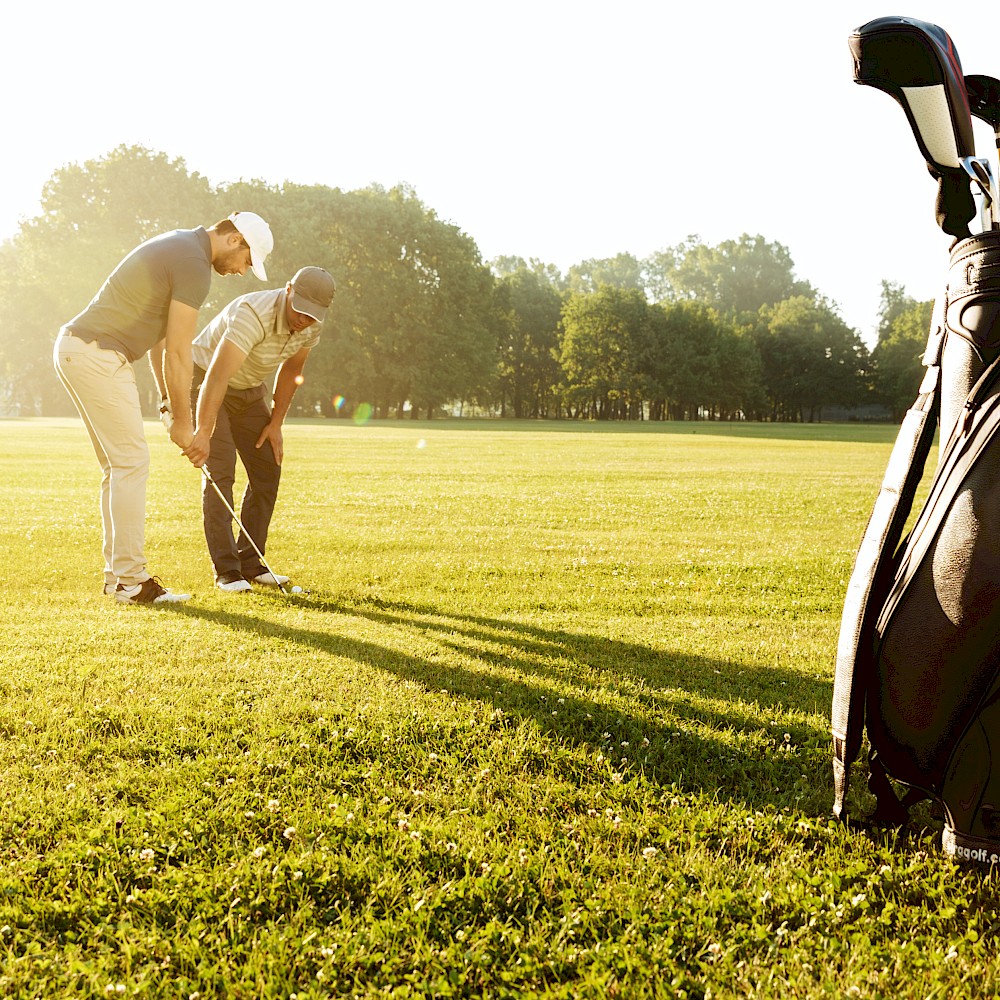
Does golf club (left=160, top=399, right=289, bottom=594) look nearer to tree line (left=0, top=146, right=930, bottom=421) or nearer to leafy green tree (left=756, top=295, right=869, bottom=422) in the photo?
tree line (left=0, top=146, right=930, bottom=421)

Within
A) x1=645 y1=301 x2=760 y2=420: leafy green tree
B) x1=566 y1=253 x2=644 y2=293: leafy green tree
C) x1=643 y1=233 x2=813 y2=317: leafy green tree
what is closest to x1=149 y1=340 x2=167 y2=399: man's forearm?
x1=645 y1=301 x2=760 y2=420: leafy green tree

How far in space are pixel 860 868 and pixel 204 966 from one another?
6.96 ft

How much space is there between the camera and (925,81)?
2.80 m

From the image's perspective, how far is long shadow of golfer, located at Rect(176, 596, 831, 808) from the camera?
3980mm

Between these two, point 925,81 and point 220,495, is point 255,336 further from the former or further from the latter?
point 925,81

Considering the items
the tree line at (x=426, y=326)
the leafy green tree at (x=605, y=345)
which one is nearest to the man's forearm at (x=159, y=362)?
the tree line at (x=426, y=326)

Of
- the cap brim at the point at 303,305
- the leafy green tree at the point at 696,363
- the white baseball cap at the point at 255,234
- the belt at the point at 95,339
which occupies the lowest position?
the belt at the point at 95,339

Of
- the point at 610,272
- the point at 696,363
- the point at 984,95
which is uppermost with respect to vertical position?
the point at 610,272

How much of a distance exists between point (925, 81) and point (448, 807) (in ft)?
9.78

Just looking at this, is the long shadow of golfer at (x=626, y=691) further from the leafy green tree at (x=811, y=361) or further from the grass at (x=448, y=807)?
the leafy green tree at (x=811, y=361)

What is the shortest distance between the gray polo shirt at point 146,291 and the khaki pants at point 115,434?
130 mm

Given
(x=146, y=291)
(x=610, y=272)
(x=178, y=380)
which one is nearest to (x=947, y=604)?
(x=178, y=380)

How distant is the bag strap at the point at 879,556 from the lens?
2.90 metres

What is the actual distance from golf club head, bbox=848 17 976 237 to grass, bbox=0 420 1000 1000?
2.34m
